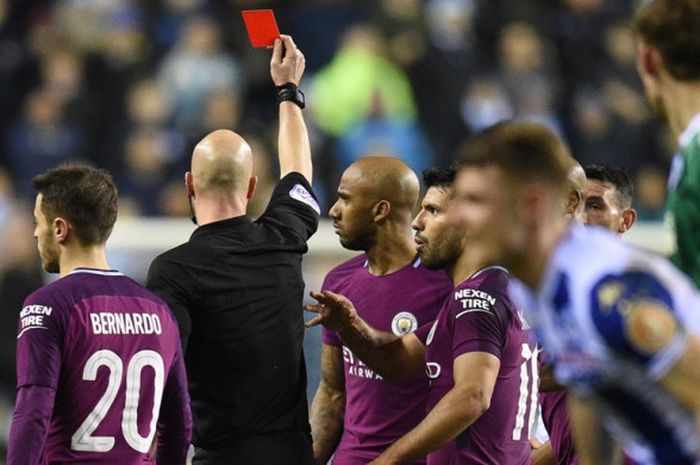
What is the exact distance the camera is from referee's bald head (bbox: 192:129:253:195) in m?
5.22

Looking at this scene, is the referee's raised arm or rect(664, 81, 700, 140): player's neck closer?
rect(664, 81, 700, 140): player's neck

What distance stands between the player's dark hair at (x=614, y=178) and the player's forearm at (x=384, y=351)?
1.09 m

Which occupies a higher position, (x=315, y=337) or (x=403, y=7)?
(x=403, y=7)

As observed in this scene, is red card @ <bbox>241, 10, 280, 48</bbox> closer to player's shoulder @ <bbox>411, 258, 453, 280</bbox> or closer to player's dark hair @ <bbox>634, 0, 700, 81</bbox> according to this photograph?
player's shoulder @ <bbox>411, 258, 453, 280</bbox>

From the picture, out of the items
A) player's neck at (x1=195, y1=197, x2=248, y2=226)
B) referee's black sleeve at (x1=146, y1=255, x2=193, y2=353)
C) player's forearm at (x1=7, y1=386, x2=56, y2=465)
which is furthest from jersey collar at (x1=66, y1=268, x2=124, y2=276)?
player's neck at (x1=195, y1=197, x2=248, y2=226)

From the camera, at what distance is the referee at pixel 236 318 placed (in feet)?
16.7

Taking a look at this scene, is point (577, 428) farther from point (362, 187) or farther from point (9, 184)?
point (9, 184)

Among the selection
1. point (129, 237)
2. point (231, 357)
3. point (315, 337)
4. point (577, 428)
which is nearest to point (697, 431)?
point (577, 428)

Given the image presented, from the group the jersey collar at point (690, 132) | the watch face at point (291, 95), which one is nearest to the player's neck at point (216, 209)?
the watch face at point (291, 95)

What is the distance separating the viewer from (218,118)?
10305 millimetres

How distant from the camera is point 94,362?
4.52 m

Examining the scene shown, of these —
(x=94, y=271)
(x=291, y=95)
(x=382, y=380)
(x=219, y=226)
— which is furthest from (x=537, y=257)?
(x=291, y=95)

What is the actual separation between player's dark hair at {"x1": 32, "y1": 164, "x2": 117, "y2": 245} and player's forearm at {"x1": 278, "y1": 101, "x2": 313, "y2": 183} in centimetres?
101

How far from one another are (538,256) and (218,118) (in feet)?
24.9
